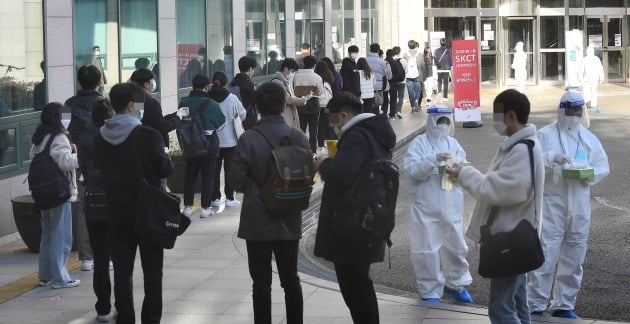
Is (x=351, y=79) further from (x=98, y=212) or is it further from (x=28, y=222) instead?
(x=98, y=212)

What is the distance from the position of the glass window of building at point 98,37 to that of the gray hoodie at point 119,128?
24.4 ft

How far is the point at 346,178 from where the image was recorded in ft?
23.2

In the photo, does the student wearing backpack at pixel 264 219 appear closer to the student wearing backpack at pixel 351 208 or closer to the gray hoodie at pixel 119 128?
the student wearing backpack at pixel 351 208

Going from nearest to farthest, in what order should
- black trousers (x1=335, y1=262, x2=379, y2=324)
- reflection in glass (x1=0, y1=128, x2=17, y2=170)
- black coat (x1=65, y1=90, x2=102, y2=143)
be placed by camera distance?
black trousers (x1=335, y1=262, x2=379, y2=324)
black coat (x1=65, y1=90, x2=102, y2=143)
reflection in glass (x1=0, y1=128, x2=17, y2=170)

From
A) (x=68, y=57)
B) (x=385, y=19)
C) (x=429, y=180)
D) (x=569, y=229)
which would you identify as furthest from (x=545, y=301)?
(x=385, y=19)

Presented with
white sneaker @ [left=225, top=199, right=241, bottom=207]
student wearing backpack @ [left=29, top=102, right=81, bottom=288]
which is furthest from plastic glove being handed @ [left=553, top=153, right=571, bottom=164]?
white sneaker @ [left=225, top=199, right=241, bottom=207]

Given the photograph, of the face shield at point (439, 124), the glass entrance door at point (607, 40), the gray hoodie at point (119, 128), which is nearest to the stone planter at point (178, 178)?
the face shield at point (439, 124)

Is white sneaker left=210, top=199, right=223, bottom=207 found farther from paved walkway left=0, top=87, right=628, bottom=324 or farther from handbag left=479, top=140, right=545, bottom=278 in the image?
handbag left=479, top=140, right=545, bottom=278

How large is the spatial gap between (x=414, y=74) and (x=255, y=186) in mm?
23105

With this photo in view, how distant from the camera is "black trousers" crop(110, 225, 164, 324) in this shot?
7.94 metres

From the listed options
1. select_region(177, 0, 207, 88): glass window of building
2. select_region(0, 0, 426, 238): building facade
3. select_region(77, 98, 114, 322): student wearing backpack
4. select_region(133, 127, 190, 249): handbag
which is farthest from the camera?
select_region(177, 0, 207, 88): glass window of building

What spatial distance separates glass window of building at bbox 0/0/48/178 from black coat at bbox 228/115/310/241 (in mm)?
6147

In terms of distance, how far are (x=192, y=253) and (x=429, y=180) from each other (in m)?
3.34

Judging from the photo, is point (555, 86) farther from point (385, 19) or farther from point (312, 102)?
point (312, 102)
